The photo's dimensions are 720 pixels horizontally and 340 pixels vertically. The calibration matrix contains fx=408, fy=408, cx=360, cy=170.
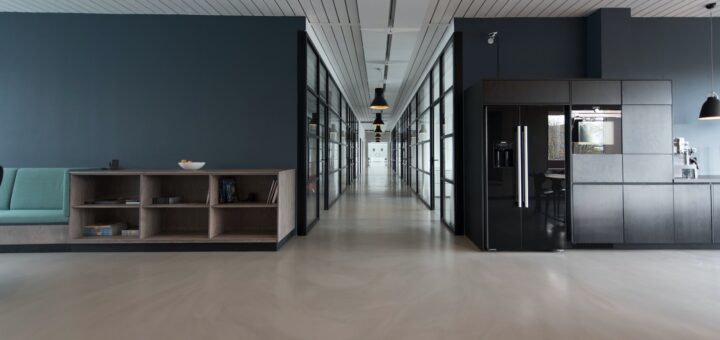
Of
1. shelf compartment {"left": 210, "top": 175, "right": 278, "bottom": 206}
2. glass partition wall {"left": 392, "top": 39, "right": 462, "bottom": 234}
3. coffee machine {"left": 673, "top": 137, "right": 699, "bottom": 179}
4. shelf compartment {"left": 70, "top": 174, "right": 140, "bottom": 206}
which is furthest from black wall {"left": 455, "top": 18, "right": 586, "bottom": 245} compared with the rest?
shelf compartment {"left": 70, "top": 174, "right": 140, "bottom": 206}

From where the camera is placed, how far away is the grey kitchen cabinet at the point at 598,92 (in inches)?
200

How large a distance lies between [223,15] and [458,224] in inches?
179

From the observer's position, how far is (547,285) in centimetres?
370

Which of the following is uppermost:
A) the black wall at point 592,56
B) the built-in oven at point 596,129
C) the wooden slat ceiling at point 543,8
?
the wooden slat ceiling at point 543,8

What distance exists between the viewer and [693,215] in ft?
16.7

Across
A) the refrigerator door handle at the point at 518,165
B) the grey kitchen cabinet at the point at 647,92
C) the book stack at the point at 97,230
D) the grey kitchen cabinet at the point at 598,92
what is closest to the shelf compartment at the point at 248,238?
the book stack at the point at 97,230

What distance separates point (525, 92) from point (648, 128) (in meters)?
1.62

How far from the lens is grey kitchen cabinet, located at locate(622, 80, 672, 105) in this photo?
509 cm

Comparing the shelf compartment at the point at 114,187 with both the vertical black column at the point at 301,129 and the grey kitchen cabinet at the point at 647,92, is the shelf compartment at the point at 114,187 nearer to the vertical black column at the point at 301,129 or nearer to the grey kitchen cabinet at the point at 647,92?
the vertical black column at the point at 301,129

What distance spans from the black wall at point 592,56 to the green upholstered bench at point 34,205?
5294 millimetres

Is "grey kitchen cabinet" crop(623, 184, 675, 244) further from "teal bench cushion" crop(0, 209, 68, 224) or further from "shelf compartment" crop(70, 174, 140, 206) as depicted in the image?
"teal bench cushion" crop(0, 209, 68, 224)

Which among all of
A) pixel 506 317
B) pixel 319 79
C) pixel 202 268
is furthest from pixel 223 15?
pixel 506 317

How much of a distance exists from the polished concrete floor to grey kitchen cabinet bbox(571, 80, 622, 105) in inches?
73.9

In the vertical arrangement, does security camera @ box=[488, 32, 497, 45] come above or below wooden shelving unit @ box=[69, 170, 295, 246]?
above
